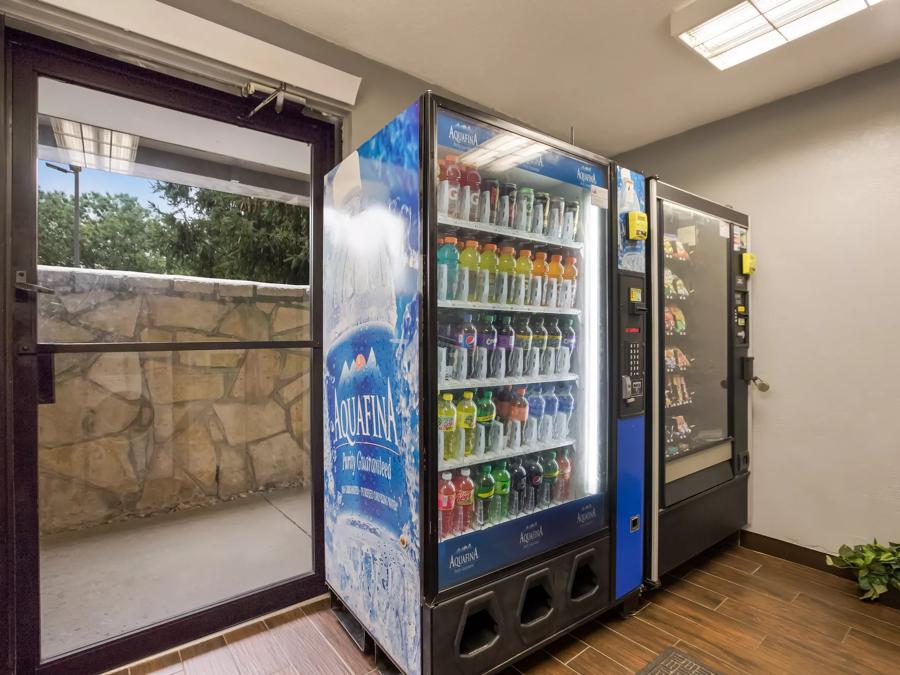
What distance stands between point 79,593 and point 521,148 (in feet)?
9.76

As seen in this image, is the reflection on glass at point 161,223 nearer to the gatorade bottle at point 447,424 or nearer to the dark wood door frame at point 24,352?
the dark wood door frame at point 24,352

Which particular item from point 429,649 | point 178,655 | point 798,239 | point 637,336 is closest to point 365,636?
point 429,649

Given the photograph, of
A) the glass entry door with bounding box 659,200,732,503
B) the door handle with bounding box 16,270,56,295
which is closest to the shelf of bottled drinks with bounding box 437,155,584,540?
the glass entry door with bounding box 659,200,732,503

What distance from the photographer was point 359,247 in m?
1.94

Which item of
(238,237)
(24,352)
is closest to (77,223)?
(24,352)

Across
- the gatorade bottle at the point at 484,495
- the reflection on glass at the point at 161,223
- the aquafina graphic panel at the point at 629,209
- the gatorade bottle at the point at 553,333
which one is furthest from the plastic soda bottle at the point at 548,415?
the reflection on glass at the point at 161,223

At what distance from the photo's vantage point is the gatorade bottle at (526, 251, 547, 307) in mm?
1990

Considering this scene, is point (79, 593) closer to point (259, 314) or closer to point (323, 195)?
point (259, 314)

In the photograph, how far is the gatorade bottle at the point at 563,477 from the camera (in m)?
2.09

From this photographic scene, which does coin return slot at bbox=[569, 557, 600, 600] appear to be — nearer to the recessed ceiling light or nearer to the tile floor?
the tile floor

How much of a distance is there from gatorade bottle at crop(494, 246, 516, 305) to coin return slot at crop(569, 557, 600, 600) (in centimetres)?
123

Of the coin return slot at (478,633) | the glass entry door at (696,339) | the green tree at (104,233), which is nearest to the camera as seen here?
the coin return slot at (478,633)

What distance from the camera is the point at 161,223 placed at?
2.17m

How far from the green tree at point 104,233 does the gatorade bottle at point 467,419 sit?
1.59m
